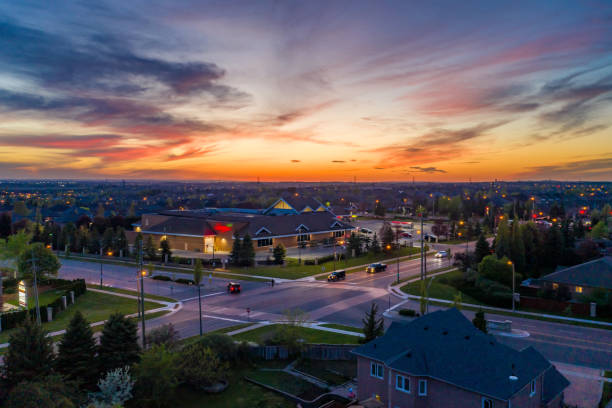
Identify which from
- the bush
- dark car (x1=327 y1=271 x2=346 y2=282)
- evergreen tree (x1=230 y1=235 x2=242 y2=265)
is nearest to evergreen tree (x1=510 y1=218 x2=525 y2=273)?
dark car (x1=327 y1=271 x2=346 y2=282)

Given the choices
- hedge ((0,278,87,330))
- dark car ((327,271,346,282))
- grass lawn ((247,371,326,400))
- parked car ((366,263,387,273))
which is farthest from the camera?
parked car ((366,263,387,273))

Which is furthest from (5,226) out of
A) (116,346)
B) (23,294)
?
(116,346)

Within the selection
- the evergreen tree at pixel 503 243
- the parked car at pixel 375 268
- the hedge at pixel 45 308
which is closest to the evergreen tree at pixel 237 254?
the parked car at pixel 375 268

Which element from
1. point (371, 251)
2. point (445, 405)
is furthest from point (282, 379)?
point (371, 251)

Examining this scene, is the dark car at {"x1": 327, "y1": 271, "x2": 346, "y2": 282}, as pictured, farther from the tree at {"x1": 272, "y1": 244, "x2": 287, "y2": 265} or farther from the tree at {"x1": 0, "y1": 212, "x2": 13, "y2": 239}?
the tree at {"x1": 0, "y1": 212, "x2": 13, "y2": 239}

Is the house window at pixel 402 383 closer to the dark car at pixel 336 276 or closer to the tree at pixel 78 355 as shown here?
the tree at pixel 78 355

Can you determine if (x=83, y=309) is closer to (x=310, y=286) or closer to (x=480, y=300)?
(x=310, y=286)
